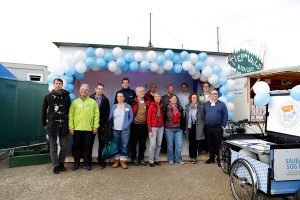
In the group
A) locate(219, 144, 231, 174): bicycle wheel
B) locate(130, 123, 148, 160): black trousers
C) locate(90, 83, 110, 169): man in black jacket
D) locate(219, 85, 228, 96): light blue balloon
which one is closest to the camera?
locate(219, 144, 231, 174): bicycle wheel

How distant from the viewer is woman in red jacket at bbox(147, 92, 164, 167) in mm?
5184

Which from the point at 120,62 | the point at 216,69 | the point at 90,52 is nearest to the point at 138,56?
the point at 120,62

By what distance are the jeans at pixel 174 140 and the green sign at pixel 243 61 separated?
15.2 feet

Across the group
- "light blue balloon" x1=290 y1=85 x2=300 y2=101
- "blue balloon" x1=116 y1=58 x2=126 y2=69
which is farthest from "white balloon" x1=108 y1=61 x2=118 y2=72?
"light blue balloon" x1=290 y1=85 x2=300 y2=101

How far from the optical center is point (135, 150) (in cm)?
546

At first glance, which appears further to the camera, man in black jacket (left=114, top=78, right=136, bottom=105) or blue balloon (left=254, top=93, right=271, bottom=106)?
man in black jacket (left=114, top=78, right=136, bottom=105)

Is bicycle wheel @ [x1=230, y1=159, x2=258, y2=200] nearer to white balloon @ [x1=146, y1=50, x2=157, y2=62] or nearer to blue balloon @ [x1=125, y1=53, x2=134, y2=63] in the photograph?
white balloon @ [x1=146, y1=50, x2=157, y2=62]

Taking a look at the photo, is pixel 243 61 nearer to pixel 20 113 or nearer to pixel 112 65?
pixel 112 65

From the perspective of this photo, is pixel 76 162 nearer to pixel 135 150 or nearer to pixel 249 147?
pixel 135 150

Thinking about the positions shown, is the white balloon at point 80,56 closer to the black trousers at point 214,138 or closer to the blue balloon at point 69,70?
the blue balloon at point 69,70

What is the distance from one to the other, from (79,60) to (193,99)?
2.52 meters

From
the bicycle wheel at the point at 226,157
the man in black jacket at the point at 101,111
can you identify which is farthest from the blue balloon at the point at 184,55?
the bicycle wheel at the point at 226,157

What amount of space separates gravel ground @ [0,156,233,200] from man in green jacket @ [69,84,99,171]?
0.49 metres

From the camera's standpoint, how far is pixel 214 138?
214 inches
